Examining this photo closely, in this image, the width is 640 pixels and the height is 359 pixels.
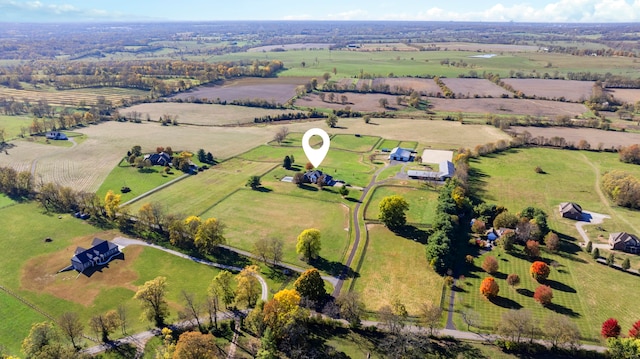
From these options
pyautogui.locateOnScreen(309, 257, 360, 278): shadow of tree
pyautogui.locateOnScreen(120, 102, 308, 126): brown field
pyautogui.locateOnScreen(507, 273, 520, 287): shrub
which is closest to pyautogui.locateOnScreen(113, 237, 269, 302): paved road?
pyautogui.locateOnScreen(309, 257, 360, 278): shadow of tree

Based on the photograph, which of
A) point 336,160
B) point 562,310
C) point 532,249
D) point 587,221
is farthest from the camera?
point 336,160

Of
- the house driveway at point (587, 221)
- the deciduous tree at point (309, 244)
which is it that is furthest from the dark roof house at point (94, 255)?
the house driveway at point (587, 221)

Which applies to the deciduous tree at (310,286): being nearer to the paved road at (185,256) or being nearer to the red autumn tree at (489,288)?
the paved road at (185,256)

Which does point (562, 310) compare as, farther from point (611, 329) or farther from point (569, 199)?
point (569, 199)

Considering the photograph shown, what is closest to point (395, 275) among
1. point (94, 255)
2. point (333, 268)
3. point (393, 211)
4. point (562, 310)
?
point (333, 268)

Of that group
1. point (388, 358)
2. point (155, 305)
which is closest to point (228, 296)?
point (155, 305)
